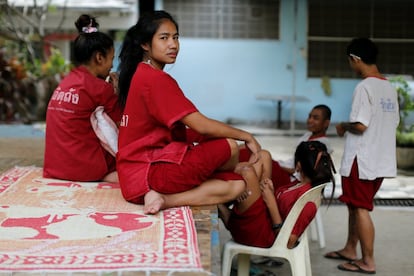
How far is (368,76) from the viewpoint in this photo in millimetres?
4402

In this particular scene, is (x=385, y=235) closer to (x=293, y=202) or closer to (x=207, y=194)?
(x=293, y=202)

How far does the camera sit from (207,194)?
3.38m

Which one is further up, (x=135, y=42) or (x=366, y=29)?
(x=366, y=29)

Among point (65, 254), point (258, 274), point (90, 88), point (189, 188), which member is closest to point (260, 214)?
point (189, 188)

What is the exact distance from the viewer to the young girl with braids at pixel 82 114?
4191mm

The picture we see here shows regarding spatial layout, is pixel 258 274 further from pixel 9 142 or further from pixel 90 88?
pixel 9 142

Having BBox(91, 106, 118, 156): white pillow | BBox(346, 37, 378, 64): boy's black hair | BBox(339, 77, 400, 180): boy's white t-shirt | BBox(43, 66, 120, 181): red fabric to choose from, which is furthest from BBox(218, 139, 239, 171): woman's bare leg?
BBox(346, 37, 378, 64): boy's black hair

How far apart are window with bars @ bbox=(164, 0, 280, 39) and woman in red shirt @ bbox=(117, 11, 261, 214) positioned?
9019 mm

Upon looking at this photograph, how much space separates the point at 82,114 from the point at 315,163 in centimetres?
158

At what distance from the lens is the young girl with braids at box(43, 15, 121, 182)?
4191mm

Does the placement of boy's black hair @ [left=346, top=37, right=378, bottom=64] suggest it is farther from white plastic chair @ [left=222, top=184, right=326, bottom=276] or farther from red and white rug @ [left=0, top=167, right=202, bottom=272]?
red and white rug @ [left=0, top=167, right=202, bottom=272]

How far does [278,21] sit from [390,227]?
761 cm

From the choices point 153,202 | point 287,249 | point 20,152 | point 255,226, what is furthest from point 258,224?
point 20,152

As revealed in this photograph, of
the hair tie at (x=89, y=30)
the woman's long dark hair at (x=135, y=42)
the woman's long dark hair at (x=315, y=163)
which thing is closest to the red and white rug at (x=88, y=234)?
the woman's long dark hair at (x=135, y=42)
